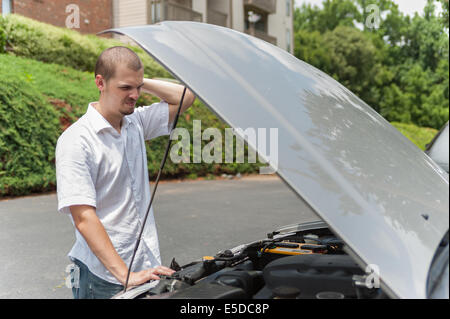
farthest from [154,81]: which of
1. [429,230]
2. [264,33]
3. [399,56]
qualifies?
[399,56]

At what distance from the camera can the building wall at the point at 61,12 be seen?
1434 cm

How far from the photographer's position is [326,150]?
1157 mm

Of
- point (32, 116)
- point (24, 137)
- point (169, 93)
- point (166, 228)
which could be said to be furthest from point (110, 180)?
point (32, 116)

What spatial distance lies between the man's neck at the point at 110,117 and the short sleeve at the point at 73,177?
0.63 feet

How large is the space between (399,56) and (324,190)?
45.2 meters

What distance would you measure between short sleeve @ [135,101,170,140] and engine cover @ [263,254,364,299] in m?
0.99

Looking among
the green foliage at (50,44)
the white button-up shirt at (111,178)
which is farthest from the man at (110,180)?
the green foliage at (50,44)

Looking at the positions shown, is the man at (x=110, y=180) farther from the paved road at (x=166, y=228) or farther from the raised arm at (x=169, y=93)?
the paved road at (x=166, y=228)

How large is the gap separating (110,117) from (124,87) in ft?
0.86

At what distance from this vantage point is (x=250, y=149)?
111cm

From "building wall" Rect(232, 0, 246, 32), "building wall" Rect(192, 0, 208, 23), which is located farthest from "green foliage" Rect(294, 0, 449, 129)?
"building wall" Rect(192, 0, 208, 23)

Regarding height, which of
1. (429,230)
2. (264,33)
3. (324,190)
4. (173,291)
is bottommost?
(173,291)

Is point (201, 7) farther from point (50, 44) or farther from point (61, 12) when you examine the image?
point (50, 44)

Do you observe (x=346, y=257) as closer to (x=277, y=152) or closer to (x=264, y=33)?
(x=277, y=152)
